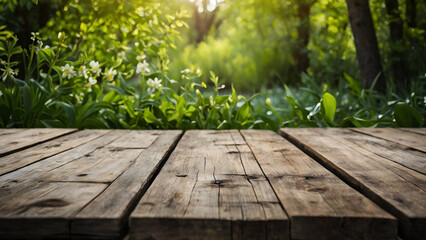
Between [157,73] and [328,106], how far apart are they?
4.03ft

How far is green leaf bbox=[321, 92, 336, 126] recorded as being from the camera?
7.17 feet

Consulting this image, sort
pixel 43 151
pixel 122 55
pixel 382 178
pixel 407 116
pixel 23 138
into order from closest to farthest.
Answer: pixel 382 178
pixel 43 151
pixel 23 138
pixel 407 116
pixel 122 55

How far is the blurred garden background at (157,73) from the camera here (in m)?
2.32

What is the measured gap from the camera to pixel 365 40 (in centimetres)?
328

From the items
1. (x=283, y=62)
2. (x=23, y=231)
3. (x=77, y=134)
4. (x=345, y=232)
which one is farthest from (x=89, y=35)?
(x=283, y=62)

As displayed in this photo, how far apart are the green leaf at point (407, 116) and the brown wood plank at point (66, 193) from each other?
5.16 feet

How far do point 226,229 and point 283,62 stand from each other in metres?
6.33

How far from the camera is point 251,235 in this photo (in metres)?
0.72

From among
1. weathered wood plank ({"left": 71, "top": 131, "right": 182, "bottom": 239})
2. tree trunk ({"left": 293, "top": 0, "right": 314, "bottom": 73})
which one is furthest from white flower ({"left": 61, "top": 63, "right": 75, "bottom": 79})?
tree trunk ({"left": 293, "top": 0, "right": 314, "bottom": 73})

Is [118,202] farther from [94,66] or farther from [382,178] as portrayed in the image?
[94,66]

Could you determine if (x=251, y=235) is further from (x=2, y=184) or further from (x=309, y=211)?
(x=2, y=184)

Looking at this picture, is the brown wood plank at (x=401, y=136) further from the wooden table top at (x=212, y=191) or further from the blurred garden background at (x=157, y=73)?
the blurred garden background at (x=157, y=73)

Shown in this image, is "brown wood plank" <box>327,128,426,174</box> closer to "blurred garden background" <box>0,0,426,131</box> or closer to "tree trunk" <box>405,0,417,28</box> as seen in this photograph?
"blurred garden background" <box>0,0,426,131</box>

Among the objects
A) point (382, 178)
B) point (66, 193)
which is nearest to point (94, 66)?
point (66, 193)
